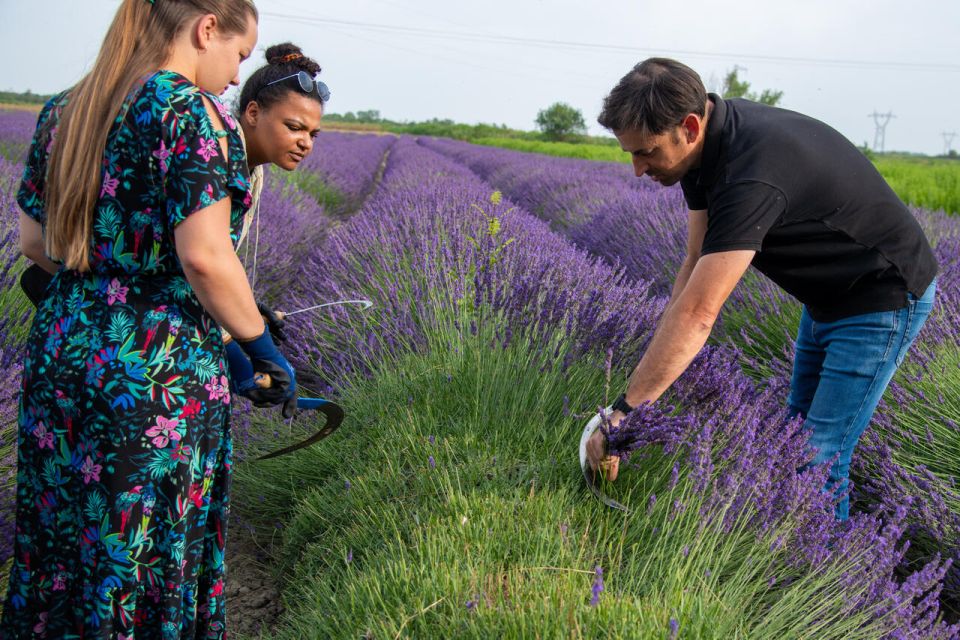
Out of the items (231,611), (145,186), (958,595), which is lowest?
(231,611)

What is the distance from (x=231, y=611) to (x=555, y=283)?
1619 mm

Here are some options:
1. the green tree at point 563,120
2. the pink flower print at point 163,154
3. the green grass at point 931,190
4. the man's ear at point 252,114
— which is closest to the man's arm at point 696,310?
the pink flower print at point 163,154

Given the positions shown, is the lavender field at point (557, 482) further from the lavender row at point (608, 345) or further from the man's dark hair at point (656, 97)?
the man's dark hair at point (656, 97)

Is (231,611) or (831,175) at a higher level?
(831,175)

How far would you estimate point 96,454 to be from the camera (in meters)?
1.39

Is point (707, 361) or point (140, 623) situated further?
point (707, 361)

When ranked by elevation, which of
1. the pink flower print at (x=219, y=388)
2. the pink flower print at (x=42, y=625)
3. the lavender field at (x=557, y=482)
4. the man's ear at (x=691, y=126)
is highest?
the man's ear at (x=691, y=126)

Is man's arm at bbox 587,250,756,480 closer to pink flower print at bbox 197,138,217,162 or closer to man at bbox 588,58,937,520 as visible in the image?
man at bbox 588,58,937,520

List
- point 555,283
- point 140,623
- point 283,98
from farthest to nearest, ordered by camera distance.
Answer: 1. point 555,283
2. point 283,98
3. point 140,623

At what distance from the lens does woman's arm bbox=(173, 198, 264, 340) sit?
1.30 metres

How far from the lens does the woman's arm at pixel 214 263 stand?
51.2 inches

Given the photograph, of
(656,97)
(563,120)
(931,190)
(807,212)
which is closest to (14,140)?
(656,97)

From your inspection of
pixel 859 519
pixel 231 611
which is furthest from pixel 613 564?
pixel 231 611

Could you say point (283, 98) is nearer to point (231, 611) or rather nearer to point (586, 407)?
point (586, 407)
